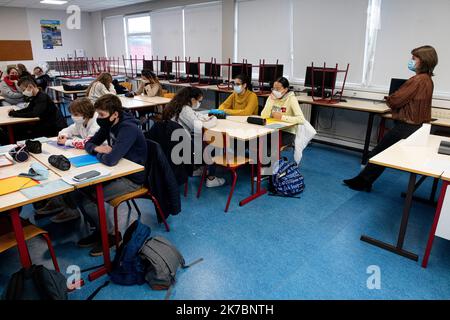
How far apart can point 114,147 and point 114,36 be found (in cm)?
889

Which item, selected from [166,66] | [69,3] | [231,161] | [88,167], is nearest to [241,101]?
[231,161]

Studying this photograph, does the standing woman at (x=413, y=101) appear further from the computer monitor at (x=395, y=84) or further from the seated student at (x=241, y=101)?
the seated student at (x=241, y=101)

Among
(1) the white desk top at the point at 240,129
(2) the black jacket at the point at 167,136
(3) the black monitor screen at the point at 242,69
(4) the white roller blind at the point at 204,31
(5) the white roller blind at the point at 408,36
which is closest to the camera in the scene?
(2) the black jacket at the point at 167,136

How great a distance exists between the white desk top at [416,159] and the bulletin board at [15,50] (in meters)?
10.2

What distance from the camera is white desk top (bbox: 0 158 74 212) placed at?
164cm

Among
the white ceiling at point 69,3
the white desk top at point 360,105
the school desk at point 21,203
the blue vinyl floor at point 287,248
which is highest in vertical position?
the white ceiling at point 69,3

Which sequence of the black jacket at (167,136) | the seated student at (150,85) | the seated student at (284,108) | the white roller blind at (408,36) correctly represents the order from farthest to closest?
the seated student at (150,85)
the white roller blind at (408,36)
the seated student at (284,108)
the black jacket at (167,136)

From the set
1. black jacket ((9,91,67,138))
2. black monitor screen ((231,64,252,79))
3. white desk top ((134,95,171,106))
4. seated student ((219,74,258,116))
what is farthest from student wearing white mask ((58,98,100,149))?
black monitor screen ((231,64,252,79))

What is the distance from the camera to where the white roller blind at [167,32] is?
7633 mm

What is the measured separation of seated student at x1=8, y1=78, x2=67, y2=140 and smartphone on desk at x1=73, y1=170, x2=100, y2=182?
2.25m

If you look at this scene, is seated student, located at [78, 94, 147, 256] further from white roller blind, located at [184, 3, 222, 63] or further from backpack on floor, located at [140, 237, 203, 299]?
white roller blind, located at [184, 3, 222, 63]

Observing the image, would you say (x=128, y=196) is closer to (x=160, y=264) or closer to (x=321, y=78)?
(x=160, y=264)

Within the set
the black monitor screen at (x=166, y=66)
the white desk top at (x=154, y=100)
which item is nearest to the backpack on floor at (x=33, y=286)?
the white desk top at (x=154, y=100)
